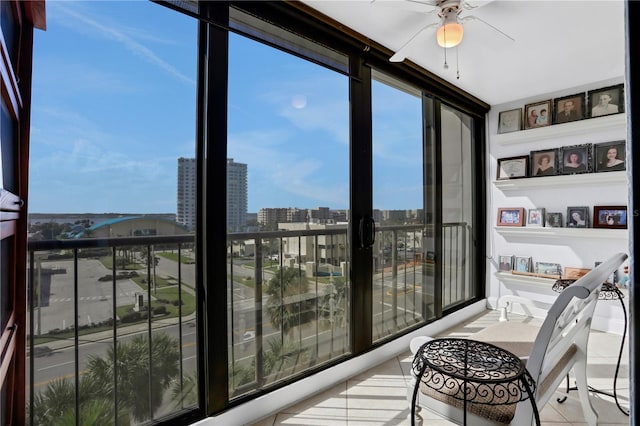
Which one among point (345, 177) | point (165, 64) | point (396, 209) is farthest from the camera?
point (396, 209)

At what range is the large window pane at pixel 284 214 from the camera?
1728mm

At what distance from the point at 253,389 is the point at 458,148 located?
3174mm

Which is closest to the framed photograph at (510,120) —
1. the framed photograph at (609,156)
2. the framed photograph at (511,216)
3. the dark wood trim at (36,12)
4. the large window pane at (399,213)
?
the framed photograph at (609,156)

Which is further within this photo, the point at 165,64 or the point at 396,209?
the point at 396,209

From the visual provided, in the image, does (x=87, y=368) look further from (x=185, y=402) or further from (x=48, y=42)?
(x=48, y=42)

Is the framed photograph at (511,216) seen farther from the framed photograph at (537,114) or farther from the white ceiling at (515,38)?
the white ceiling at (515,38)

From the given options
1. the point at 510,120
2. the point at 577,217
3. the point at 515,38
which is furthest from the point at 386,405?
the point at 510,120

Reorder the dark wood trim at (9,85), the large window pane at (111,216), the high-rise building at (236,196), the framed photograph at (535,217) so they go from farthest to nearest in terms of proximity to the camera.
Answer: the framed photograph at (535,217)
the high-rise building at (236,196)
the large window pane at (111,216)
the dark wood trim at (9,85)

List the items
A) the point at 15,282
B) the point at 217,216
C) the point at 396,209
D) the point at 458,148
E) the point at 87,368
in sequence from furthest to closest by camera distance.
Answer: the point at 458,148 < the point at 396,209 < the point at 217,216 < the point at 87,368 < the point at 15,282

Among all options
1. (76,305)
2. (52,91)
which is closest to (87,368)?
(76,305)

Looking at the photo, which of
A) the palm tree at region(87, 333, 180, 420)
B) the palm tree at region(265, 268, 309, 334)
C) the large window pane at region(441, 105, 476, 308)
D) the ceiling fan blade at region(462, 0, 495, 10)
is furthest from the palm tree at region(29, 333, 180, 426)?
the large window pane at region(441, 105, 476, 308)

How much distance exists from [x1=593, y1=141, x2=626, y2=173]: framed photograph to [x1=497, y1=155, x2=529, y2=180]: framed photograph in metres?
0.61

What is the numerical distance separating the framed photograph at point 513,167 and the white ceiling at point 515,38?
801 millimetres

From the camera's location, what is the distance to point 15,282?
0.96 metres
